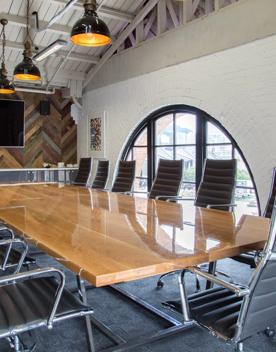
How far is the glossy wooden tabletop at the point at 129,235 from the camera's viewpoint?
5.00ft

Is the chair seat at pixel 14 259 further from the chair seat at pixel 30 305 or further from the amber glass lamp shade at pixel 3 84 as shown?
the amber glass lamp shade at pixel 3 84

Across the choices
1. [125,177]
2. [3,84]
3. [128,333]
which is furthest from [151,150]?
[128,333]

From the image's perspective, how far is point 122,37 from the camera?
23.1 feet

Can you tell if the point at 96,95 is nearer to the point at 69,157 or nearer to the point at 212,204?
the point at 69,157

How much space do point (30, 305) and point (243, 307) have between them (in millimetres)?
1000

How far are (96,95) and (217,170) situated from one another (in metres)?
4.94

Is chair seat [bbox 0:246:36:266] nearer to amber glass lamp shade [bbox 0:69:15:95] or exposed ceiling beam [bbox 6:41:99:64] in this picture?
amber glass lamp shade [bbox 0:69:15:95]

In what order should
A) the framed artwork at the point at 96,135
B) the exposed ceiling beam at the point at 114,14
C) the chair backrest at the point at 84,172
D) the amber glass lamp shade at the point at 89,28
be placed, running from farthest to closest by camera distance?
1. the framed artwork at the point at 96,135
2. the exposed ceiling beam at the point at 114,14
3. the chair backrest at the point at 84,172
4. the amber glass lamp shade at the point at 89,28

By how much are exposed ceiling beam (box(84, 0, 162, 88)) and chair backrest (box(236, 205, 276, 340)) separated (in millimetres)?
5703

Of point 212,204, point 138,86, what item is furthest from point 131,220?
point 138,86

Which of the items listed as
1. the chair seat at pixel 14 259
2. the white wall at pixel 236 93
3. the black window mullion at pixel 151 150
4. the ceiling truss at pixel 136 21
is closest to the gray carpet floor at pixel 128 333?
the chair seat at pixel 14 259

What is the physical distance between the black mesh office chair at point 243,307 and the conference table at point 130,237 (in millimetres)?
187

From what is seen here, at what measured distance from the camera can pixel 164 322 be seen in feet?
8.66

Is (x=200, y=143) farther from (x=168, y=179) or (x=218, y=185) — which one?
(x=218, y=185)
